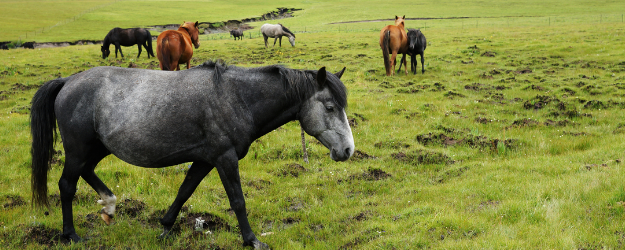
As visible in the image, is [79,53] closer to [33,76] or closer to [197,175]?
[33,76]

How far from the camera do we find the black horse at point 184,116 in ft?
15.2

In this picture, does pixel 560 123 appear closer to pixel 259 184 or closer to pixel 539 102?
pixel 539 102

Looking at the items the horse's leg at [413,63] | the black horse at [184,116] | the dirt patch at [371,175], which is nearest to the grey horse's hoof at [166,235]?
the black horse at [184,116]

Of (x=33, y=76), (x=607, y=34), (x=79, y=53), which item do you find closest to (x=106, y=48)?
(x=79, y=53)

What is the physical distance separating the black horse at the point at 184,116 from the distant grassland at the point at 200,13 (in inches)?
1934

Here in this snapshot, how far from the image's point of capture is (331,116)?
490 cm

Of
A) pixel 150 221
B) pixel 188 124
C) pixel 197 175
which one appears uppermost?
pixel 188 124

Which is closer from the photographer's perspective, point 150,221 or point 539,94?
point 150,221

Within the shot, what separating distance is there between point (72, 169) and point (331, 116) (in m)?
3.14

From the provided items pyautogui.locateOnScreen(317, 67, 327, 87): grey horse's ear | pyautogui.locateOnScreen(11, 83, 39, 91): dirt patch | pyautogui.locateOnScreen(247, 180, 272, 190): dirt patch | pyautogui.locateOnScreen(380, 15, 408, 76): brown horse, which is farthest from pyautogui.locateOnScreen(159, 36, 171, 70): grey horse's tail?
pyautogui.locateOnScreen(317, 67, 327, 87): grey horse's ear

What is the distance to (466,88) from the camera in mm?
15539

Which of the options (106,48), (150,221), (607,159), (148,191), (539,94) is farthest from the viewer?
(106,48)

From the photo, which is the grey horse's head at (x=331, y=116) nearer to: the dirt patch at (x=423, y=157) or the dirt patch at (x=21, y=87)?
the dirt patch at (x=423, y=157)

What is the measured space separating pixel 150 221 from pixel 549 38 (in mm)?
31770
